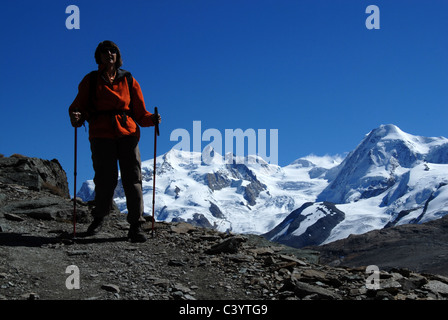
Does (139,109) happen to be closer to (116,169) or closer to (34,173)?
(116,169)

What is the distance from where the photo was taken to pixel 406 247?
7859 inches

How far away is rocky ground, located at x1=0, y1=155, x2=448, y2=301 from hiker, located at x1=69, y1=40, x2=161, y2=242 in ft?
3.50

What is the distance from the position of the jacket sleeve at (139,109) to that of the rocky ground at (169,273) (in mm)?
2637

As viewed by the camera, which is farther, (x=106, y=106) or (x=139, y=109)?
(x=139, y=109)

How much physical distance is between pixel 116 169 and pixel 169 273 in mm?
2965

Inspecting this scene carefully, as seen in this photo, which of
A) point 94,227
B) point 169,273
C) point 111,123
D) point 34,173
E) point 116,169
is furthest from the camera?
point 34,173

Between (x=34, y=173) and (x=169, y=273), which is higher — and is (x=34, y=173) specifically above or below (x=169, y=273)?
above

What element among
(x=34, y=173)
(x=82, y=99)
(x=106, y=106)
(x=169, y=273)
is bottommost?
(x=169, y=273)

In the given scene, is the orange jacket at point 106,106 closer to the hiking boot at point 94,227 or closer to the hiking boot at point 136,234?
the hiking boot at point 94,227

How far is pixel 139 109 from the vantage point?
11.2m

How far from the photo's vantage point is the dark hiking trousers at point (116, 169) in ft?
35.2

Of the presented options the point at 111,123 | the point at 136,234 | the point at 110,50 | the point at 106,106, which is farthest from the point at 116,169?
the point at 110,50
